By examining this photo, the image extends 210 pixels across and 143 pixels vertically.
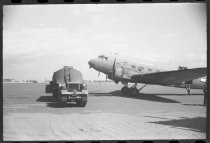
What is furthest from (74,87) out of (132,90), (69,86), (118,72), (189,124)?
(132,90)

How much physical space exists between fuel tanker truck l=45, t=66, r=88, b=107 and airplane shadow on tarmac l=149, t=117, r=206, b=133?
705 cm

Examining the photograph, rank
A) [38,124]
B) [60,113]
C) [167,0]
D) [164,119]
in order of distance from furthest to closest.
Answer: [60,113] < [164,119] < [38,124] < [167,0]

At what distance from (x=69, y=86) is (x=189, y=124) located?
970cm

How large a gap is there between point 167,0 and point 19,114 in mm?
10517

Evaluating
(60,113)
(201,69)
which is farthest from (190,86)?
(60,113)

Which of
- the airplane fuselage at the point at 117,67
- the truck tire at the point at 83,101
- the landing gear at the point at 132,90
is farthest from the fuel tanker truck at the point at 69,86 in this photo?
the landing gear at the point at 132,90

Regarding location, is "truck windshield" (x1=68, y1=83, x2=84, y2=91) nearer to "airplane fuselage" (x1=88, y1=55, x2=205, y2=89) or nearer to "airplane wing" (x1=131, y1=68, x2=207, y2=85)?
"airplane fuselage" (x1=88, y1=55, x2=205, y2=89)

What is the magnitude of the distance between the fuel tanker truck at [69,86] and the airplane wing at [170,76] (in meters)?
8.49

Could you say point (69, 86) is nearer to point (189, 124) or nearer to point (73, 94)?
point (73, 94)

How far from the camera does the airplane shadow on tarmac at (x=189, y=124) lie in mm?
11725

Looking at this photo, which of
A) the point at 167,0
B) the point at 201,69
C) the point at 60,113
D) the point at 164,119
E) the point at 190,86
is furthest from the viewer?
the point at 190,86

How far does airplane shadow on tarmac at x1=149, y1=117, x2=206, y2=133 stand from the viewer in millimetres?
11725

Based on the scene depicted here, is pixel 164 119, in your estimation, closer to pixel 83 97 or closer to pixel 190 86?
pixel 83 97

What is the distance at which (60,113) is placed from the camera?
15484mm
